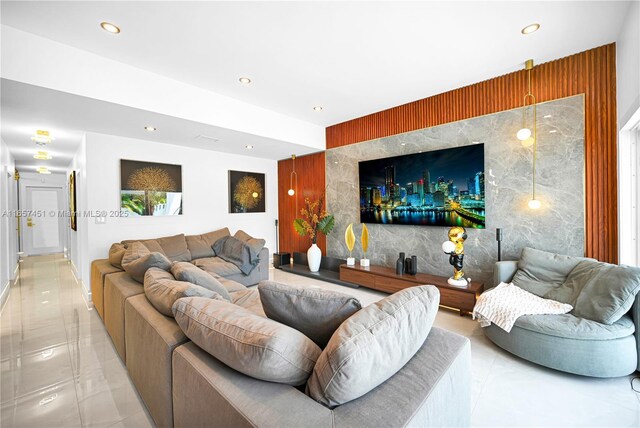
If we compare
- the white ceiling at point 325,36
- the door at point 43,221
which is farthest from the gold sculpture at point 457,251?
the door at point 43,221

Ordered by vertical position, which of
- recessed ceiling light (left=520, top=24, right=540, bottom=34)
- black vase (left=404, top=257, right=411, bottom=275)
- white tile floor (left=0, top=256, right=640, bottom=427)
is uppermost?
recessed ceiling light (left=520, top=24, right=540, bottom=34)

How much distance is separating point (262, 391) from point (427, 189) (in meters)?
3.52

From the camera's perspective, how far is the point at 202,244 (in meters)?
4.63

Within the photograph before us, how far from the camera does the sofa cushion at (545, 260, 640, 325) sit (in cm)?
205

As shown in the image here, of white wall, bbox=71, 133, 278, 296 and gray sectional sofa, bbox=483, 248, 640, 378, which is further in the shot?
white wall, bbox=71, 133, 278, 296

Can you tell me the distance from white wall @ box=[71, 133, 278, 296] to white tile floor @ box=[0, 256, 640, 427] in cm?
147

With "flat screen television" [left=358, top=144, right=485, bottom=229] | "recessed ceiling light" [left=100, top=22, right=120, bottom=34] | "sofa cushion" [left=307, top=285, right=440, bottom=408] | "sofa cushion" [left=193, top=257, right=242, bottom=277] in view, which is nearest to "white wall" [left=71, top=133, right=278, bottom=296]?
"sofa cushion" [left=193, top=257, right=242, bottom=277]

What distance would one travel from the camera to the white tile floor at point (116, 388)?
172cm

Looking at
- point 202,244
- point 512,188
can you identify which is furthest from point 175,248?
point 512,188

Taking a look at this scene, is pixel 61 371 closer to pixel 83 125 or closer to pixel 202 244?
pixel 202 244

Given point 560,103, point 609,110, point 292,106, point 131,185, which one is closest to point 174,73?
point 292,106

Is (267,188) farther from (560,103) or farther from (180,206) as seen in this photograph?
(560,103)

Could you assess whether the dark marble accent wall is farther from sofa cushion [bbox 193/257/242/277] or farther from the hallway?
the hallway

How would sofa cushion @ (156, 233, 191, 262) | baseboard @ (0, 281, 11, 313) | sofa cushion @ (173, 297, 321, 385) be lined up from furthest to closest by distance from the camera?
sofa cushion @ (156, 233, 191, 262)
baseboard @ (0, 281, 11, 313)
sofa cushion @ (173, 297, 321, 385)
